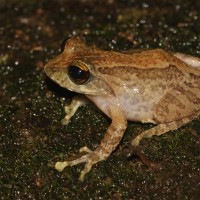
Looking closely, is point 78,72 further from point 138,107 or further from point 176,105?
point 176,105

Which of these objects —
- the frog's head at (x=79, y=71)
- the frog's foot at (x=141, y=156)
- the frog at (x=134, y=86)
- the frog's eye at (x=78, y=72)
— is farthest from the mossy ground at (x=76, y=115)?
the frog's eye at (x=78, y=72)

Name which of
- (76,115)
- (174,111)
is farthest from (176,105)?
(76,115)

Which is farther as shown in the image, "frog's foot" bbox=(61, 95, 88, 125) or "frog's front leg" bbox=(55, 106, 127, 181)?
"frog's foot" bbox=(61, 95, 88, 125)

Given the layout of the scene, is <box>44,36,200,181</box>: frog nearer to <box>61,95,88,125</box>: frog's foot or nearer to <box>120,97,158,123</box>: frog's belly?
<box>120,97,158,123</box>: frog's belly

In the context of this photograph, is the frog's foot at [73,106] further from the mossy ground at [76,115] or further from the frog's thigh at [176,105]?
the frog's thigh at [176,105]

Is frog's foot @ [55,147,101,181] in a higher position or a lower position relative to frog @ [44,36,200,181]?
lower

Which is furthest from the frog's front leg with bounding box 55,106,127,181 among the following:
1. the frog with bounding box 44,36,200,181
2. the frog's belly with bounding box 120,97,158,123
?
the frog's belly with bounding box 120,97,158,123

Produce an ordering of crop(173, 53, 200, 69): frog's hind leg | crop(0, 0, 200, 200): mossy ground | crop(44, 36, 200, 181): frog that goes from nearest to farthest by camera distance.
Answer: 1. crop(0, 0, 200, 200): mossy ground
2. crop(44, 36, 200, 181): frog
3. crop(173, 53, 200, 69): frog's hind leg
